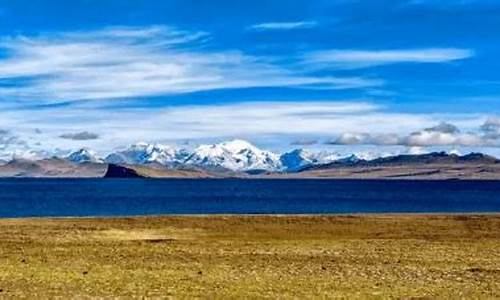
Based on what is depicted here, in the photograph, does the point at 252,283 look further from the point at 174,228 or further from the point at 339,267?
the point at 174,228

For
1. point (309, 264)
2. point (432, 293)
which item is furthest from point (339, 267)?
point (432, 293)

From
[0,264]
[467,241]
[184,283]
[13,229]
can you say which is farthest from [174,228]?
[184,283]

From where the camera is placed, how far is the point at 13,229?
60.8m

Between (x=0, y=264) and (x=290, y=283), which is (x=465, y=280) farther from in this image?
(x=0, y=264)

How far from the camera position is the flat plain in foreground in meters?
28.7

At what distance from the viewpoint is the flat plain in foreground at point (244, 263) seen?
1131 inches

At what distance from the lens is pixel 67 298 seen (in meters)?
26.4

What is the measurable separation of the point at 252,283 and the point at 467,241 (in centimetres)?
2628

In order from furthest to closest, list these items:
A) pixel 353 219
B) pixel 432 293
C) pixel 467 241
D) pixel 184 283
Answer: pixel 353 219 → pixel 467 241 → pixel 184 283 → pixel 432 293

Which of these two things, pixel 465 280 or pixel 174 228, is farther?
pixel 174 228

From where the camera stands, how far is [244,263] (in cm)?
3741

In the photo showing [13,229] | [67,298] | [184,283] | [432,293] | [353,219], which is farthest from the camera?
[353,219]

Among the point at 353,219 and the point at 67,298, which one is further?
the point at 353,219

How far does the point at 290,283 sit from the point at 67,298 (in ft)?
28.0
